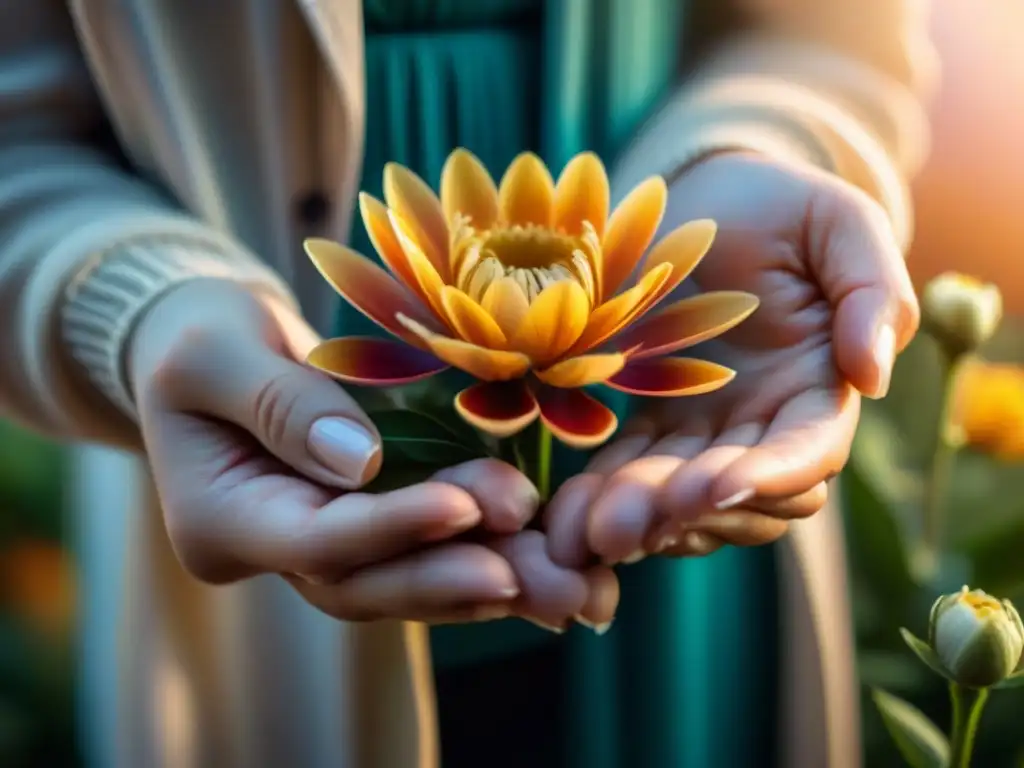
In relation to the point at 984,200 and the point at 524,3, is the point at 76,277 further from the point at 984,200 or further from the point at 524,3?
the point at 984,200

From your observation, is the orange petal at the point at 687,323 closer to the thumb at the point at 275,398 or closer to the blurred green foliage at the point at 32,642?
the thumb at the point at 275,398

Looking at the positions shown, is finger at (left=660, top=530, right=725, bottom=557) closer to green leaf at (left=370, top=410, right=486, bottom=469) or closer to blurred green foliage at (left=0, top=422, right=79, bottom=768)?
green leaf at (left=370, top=410, right=486, bottom=469)

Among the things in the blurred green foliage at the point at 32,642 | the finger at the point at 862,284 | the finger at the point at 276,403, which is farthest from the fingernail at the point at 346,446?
the blurred green foliage at the point at 32,642

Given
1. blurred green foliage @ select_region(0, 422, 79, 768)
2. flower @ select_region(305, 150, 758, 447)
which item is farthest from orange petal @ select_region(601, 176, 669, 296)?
blurred green foliage @ select_region(0, 422, 79, 768)

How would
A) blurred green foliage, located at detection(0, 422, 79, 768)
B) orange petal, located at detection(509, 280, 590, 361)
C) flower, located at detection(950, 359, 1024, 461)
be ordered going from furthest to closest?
blurred green foliage, located at detection(0, 422, 79, 768) → flower, located at detection(950, 359, 1024, 461) → orange petal, located at detection(509, 280, 590, 361)

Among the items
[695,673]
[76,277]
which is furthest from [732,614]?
[76,277]

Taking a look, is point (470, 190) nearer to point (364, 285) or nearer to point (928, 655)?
point (364, 285)
